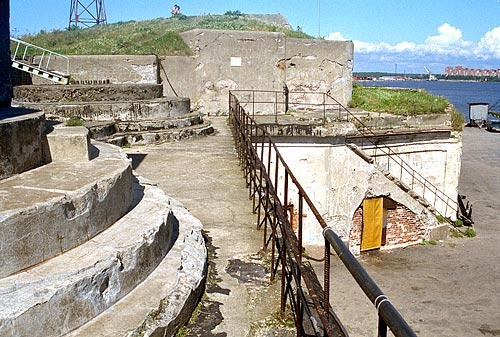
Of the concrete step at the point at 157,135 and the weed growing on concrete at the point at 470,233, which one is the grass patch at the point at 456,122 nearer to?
the weed growing on concrete at the point at 470,233

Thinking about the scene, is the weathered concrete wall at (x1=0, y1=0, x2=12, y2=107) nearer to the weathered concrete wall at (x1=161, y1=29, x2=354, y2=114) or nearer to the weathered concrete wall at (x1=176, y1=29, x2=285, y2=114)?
the weathered concrete wall at (x1=161, y1=29, x2=354, y2=114)

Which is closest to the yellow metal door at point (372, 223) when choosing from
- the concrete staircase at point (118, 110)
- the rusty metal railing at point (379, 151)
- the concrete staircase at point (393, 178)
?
the concrete staircase at point (393, 178)

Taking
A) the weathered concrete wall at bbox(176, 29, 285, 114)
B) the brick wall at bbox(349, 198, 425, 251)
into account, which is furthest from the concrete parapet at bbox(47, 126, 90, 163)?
the weathered concrete wall at bbox(176, 29, 285, 114)

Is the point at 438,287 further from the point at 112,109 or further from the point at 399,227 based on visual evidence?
the point at 112,109

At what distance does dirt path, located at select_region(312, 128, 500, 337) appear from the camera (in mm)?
8383

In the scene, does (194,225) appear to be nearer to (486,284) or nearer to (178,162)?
(178,162)

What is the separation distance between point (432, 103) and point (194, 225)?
11572 mm

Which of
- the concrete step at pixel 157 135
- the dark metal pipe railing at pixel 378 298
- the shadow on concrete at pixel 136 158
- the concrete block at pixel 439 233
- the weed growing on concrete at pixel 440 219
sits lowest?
the concrete block at pixel 439 233

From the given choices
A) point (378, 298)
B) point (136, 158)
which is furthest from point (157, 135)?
point (378, 298)

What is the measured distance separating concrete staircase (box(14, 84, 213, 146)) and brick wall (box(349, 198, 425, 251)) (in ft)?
14.0

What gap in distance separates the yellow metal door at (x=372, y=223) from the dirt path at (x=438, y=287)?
0.28 m

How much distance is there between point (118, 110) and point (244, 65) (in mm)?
6400

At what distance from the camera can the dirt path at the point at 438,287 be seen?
838 centimetres

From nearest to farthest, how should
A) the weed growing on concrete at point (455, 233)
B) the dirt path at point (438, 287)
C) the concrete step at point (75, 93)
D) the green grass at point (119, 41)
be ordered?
the dirt path at point (438, 287) < the concrete step at point (75, 93) < the weed growing on concrete at point (455, 233) < the green grass at point (119, 41)
